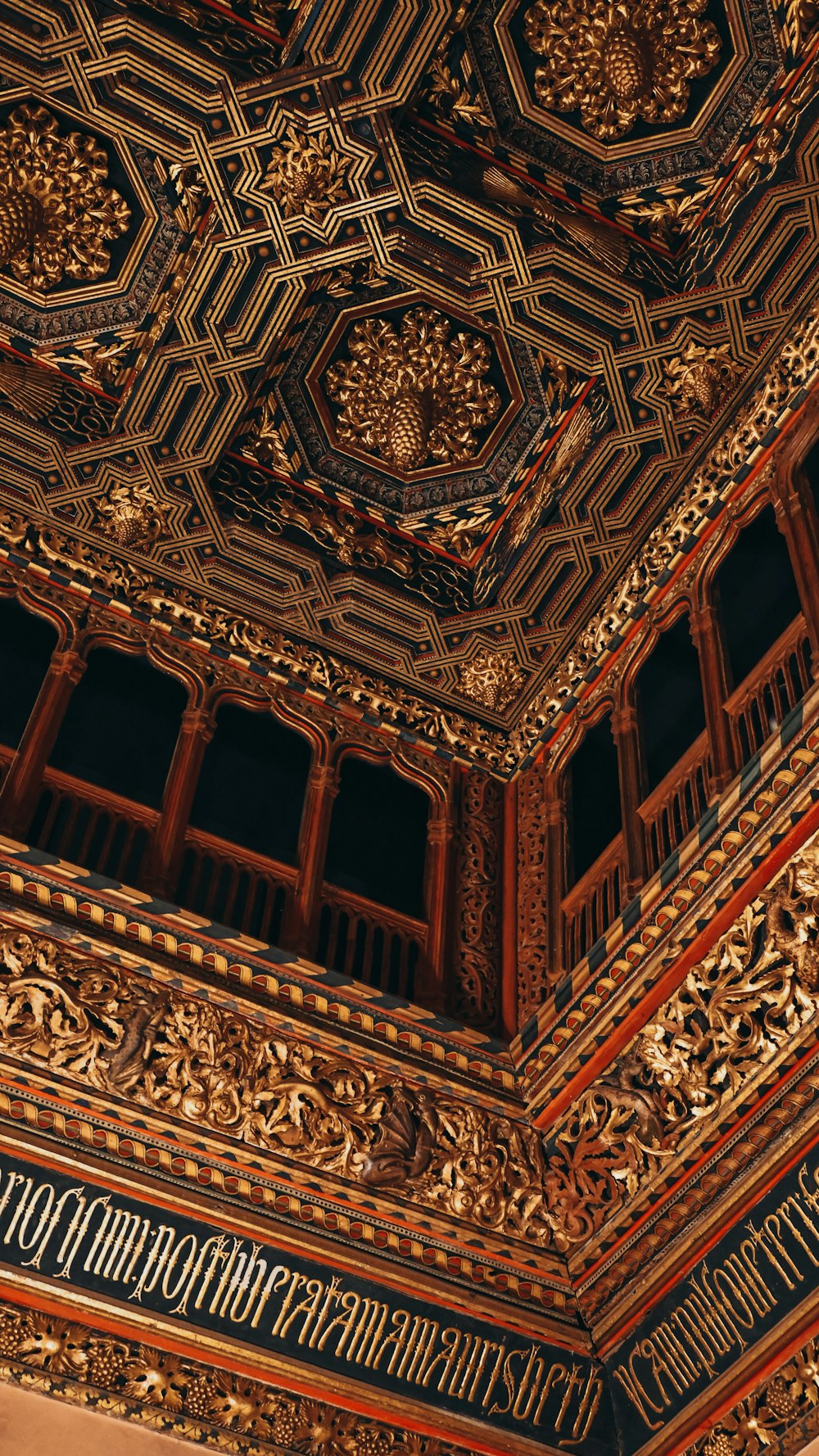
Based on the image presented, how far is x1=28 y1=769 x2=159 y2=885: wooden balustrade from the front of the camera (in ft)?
19.3

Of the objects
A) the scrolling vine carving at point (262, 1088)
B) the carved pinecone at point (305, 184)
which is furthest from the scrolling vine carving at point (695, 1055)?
the carved pinecone at point (305, 184)

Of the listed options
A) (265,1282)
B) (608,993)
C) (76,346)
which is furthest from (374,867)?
(76,346)

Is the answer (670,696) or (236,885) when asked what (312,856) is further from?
(670,696)

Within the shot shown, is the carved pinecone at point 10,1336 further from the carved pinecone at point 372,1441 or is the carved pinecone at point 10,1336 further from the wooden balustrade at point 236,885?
the wooden balustrade at point 236,885

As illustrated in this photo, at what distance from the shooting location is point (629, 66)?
610 cm

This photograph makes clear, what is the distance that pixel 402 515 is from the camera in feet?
23.8

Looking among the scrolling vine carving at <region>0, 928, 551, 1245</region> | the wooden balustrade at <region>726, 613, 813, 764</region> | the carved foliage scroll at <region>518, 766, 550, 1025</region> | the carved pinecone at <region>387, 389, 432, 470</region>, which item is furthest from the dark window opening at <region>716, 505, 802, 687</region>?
the scrolling vine carving at <region>0, 928, 551, 1245</region>

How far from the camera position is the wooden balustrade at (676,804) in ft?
18.9

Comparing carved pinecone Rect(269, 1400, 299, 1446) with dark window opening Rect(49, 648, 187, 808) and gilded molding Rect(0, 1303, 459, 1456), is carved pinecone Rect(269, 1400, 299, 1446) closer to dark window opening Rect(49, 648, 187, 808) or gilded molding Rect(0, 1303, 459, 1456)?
gilded molding Rect(0, 1303, 459, 1456)

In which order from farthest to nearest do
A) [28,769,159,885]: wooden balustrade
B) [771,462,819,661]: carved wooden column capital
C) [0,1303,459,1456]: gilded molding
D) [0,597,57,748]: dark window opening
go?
[0,597,57,748]: dark window opening → [28,769,159,885]: wooden balustrade → [771,462,819,661]: carved wooden column capital → [0,1303,459,1456]: gilded molding

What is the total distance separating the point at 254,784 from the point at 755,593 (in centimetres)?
239

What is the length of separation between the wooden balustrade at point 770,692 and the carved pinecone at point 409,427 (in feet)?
6.76

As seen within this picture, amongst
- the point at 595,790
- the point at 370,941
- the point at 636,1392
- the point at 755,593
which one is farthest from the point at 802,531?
the point at 636,1392

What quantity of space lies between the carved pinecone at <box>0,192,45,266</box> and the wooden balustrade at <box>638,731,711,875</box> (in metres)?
3.57
